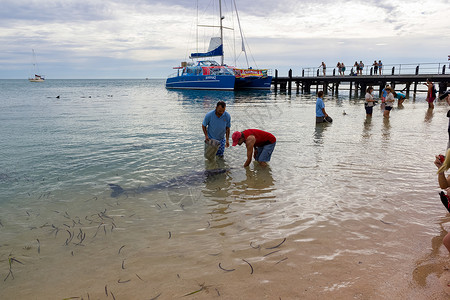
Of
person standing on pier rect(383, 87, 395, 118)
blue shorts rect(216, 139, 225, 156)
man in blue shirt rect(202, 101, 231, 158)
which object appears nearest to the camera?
man in blue shirt rect(202, 101, 231, 158)

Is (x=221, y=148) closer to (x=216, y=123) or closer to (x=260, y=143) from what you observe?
(x=216, y=123)

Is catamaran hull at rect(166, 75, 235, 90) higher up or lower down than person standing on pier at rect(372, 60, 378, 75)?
lower down

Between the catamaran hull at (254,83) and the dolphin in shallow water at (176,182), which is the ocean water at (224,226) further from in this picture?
the catamaran hull at (254,83)

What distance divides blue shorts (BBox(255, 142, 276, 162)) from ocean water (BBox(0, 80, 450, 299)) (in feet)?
1.03

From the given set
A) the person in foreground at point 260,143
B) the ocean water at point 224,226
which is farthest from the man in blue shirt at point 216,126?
the person in foreground at point 260,143

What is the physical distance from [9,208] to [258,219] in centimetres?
419

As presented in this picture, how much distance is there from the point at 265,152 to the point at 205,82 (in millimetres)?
38487

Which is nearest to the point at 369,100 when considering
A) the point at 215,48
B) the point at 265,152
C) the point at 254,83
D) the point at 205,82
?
the point at 265,152

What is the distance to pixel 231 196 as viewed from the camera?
17.1 feet

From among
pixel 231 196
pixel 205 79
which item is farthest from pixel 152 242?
pixel 205 79

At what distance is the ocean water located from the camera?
2.88 m

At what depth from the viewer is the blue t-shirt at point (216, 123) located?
713 cm

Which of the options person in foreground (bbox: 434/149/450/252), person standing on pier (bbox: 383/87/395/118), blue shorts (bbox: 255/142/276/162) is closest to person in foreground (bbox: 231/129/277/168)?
blue shorts (bbox: 255/142/276/162)

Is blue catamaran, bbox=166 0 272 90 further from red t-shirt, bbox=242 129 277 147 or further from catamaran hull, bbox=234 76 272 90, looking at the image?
red t-shirt, bbox=242 129 277 147
